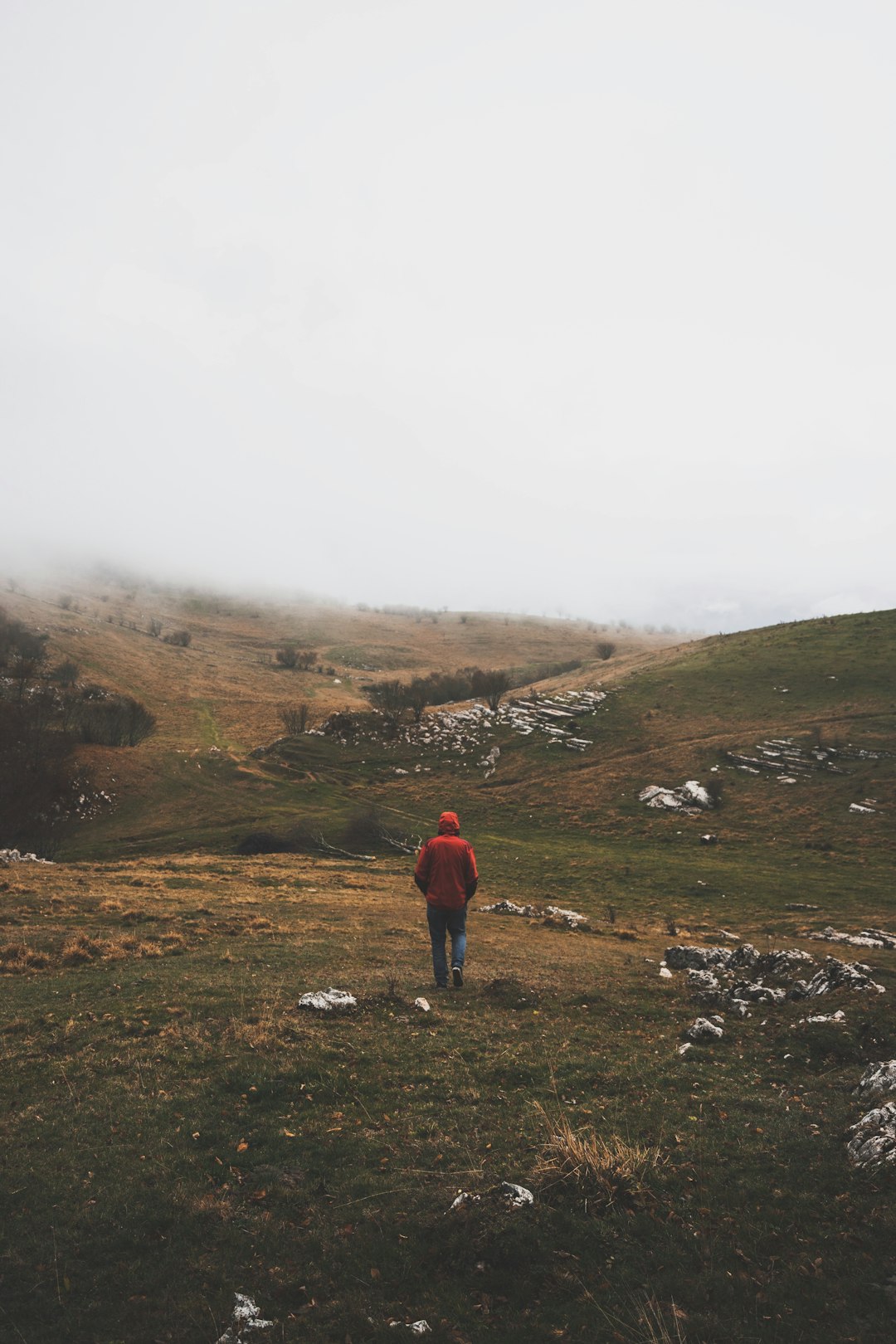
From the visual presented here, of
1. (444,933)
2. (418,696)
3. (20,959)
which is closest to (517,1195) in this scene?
(444,933)

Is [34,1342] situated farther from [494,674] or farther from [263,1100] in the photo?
[494,674]

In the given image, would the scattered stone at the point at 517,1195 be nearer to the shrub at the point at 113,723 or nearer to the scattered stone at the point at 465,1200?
the scattered stone at the point at 465,1200

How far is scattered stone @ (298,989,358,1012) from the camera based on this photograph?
1307 cm

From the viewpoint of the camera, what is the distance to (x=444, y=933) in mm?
14875

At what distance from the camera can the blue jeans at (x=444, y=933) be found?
14.6m

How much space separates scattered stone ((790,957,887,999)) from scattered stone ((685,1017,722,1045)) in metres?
3.40

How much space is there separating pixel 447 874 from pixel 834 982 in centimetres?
953

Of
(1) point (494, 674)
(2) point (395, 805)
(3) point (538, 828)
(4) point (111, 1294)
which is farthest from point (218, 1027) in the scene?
(1) point (494, 674)

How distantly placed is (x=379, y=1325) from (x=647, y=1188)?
120 inches

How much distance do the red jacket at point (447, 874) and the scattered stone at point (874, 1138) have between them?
27.6 ft

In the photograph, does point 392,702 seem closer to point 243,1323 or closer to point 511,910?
point 511,910

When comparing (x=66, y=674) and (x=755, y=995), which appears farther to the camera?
(x=66, y=674)

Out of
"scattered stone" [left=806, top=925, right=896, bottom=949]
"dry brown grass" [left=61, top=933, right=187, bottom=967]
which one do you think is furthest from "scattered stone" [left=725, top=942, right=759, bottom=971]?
"dry brown grass" [left=61, top=933, right=187, bottom=967]

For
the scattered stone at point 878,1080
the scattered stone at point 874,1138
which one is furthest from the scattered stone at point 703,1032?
the scattered stone at point 874,1138
